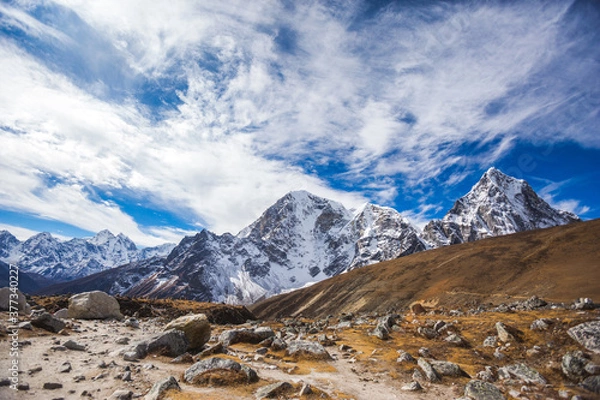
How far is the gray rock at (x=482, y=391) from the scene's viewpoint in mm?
12306

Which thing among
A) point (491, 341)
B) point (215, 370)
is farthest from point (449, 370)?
point (215, 370)

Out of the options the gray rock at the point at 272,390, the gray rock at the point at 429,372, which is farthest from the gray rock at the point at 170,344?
the gray rock at the point at 429,372

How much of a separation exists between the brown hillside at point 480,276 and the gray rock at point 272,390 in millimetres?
65909

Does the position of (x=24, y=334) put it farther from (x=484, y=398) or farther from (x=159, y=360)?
(x=484, y=398)

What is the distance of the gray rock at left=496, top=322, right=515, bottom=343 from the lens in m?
19.7

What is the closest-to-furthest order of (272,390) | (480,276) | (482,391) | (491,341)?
(272,390) < (482,391) < (491,341) < (480,276)

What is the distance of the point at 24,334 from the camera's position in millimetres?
16547

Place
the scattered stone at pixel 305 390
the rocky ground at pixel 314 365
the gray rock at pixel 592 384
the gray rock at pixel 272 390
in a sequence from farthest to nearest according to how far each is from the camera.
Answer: the gray rock at pixel 592 384, the rocky ground at pixel 314 365, the scattered stone at pixel 305 390, the gray rock at pixel 272 390

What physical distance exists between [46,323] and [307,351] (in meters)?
16.6

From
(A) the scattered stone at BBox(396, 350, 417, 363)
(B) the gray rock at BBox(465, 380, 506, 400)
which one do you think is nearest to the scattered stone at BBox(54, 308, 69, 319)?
(A) the scattered stone at BBox(396, 350, 417, 363)

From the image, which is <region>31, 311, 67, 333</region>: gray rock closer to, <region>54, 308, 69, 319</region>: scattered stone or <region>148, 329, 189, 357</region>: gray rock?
<region>148, 329, 189, 357</region>: gray rock

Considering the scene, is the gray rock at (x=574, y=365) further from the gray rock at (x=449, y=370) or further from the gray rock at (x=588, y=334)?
the gray rock at (x=449, y=370)

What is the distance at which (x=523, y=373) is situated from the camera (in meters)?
14.9

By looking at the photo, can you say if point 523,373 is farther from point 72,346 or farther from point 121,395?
point 72,346
